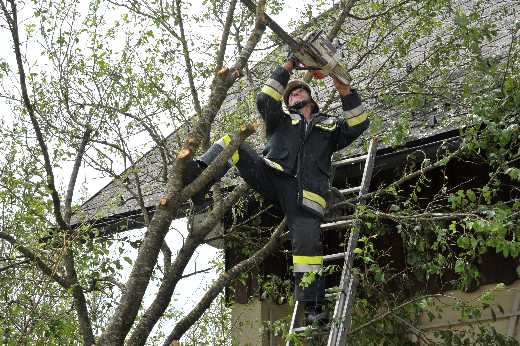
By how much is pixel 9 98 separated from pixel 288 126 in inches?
101

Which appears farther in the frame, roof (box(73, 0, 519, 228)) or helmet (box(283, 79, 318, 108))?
roof (box(73, 0, 519, 228))

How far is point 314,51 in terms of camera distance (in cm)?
506

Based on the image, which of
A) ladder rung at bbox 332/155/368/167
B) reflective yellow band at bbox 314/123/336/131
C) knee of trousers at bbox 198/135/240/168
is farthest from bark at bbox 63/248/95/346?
ladder rung at bbox 332/155/368/167

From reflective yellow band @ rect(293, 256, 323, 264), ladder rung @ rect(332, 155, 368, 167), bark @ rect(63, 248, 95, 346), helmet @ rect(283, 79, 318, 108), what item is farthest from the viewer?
ladder rung @ rect(332, 155, 368, 167)

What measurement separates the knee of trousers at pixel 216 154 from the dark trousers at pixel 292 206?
10cm

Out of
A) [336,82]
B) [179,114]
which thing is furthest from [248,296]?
[336,82]

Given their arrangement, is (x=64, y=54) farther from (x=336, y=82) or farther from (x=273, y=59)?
(x=336, y=82)

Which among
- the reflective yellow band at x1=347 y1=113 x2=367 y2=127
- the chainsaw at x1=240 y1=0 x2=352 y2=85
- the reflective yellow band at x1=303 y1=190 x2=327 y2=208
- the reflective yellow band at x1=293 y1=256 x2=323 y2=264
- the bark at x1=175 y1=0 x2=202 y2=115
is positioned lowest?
the reflective yellow band at x1=293 y1=256 x2=323 y2=264

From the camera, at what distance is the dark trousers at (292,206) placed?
16.9ft

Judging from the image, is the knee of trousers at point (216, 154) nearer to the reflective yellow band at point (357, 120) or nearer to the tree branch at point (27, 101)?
the reflective yellow band at point (357, 120)

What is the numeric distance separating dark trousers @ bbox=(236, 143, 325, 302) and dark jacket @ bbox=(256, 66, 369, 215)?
7cm

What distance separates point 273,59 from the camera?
7.42m

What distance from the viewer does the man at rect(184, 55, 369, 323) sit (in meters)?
5.14

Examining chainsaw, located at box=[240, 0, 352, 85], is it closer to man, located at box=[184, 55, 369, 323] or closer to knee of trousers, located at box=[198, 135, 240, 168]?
man, located at box=[184, 55, 369, 323]
